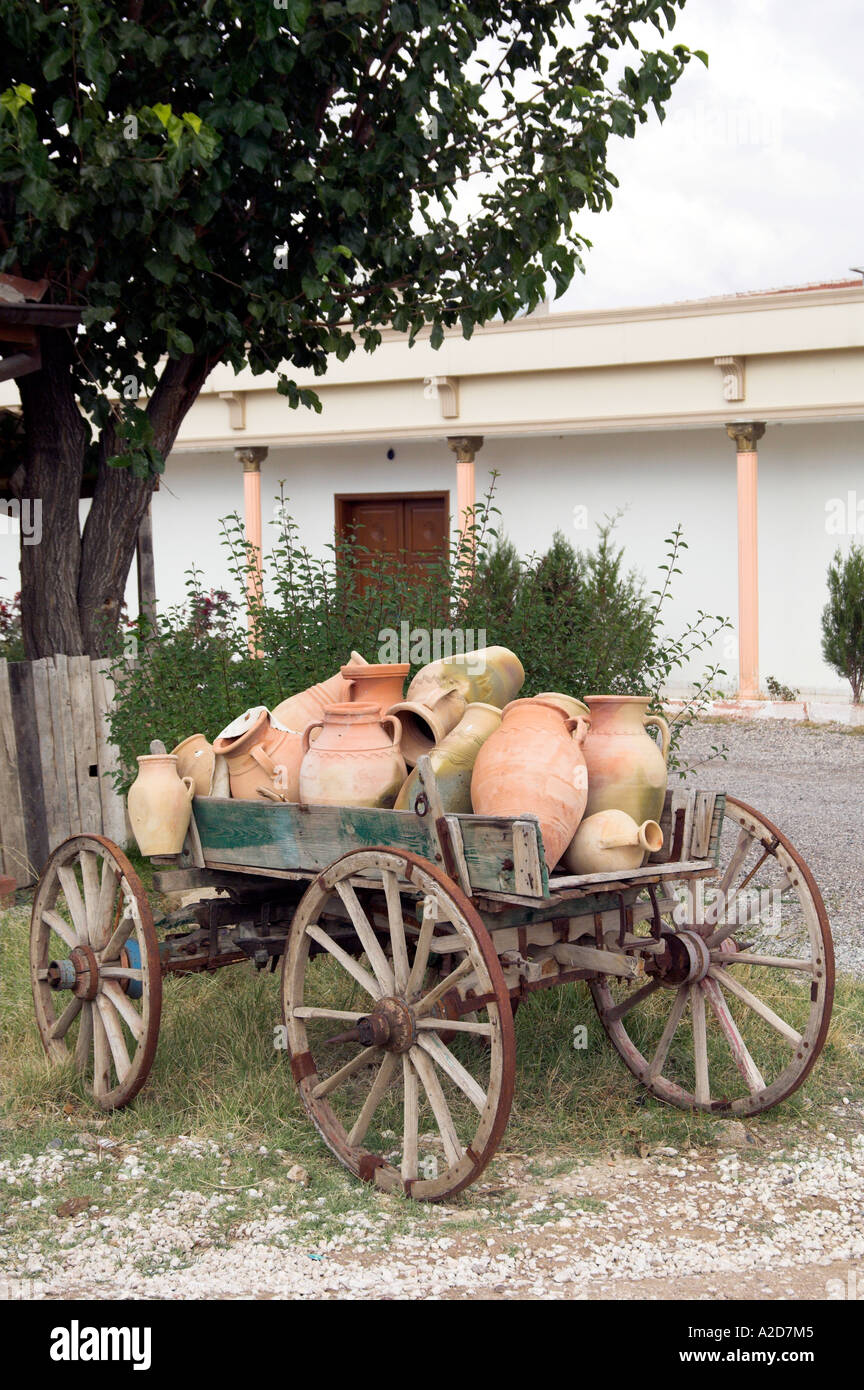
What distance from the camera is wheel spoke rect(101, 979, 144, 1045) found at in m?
4.12

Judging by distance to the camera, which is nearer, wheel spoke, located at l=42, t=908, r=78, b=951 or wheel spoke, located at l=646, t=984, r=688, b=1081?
wheel spoke, located at l=646, t=984, r=688, b=1081

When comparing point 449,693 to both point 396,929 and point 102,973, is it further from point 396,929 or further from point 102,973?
point 102,973

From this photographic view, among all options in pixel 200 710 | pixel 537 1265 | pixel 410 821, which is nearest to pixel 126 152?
pixel 200 710

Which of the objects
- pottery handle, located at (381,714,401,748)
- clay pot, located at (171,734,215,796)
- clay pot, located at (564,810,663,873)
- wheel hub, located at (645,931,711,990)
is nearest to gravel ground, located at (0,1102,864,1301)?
wheel hub, located at (645,931,711,990)

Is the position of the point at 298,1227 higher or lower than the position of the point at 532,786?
lower

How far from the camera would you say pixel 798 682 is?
1584cm

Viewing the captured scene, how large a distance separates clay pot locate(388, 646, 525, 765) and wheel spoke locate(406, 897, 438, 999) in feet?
2.30

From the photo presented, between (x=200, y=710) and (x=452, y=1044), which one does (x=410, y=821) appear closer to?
(x=452, y=1044)

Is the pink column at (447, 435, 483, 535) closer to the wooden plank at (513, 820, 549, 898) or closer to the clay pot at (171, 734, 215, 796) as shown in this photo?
the clay pot at (171, 734, 215, 796)

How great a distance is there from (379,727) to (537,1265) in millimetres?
1551

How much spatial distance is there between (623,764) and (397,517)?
1479 centimetres

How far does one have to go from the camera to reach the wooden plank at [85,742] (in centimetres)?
725

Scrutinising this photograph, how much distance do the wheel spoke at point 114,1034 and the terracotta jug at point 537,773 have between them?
4.53 feet
